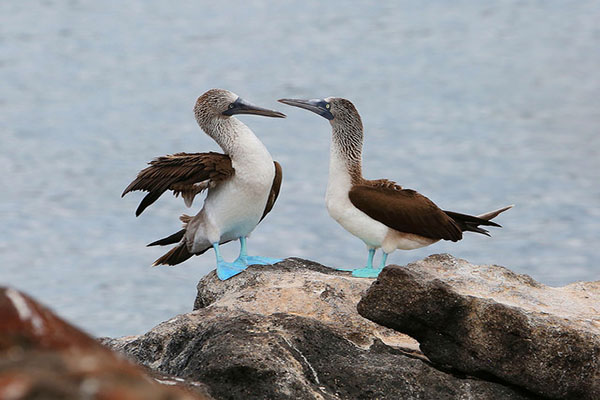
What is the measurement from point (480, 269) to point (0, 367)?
403 centimetres

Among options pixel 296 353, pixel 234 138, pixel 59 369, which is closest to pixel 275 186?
pixel 234 138

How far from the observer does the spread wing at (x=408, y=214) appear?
22.0 feet

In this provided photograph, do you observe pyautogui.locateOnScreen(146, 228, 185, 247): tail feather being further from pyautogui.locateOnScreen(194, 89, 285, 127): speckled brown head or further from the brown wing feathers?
the brown wing feathers

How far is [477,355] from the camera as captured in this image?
4508 millimetres

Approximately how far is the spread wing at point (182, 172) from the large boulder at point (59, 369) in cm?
479

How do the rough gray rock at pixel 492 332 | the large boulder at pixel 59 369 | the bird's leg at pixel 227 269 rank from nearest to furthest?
the large boulder at pixel 59 369 → the rough gray rock at pixel 492 332 → the bird's leg at pixel 227 269

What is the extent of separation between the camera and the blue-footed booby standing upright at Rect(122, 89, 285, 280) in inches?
266

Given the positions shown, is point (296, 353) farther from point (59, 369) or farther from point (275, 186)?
point (275, 186)

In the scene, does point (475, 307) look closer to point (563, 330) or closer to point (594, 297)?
point (563, 330)

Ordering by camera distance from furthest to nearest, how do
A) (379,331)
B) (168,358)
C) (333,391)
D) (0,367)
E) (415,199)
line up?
(415,199) → (379,331) → (168,358) → (333,391) → (0,367)

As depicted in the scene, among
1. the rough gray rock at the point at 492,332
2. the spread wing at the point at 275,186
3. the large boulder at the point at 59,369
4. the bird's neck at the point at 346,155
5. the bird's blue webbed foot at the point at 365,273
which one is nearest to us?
the large boulder at the point at 59,369

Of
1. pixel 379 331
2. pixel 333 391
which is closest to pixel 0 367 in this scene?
pixel 333 391

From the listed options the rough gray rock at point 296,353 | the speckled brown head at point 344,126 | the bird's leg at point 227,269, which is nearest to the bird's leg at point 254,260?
the bird's leg at point 227,269

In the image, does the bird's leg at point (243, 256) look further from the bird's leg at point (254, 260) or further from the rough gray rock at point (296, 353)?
the rough gray rock at point (296, 353)
